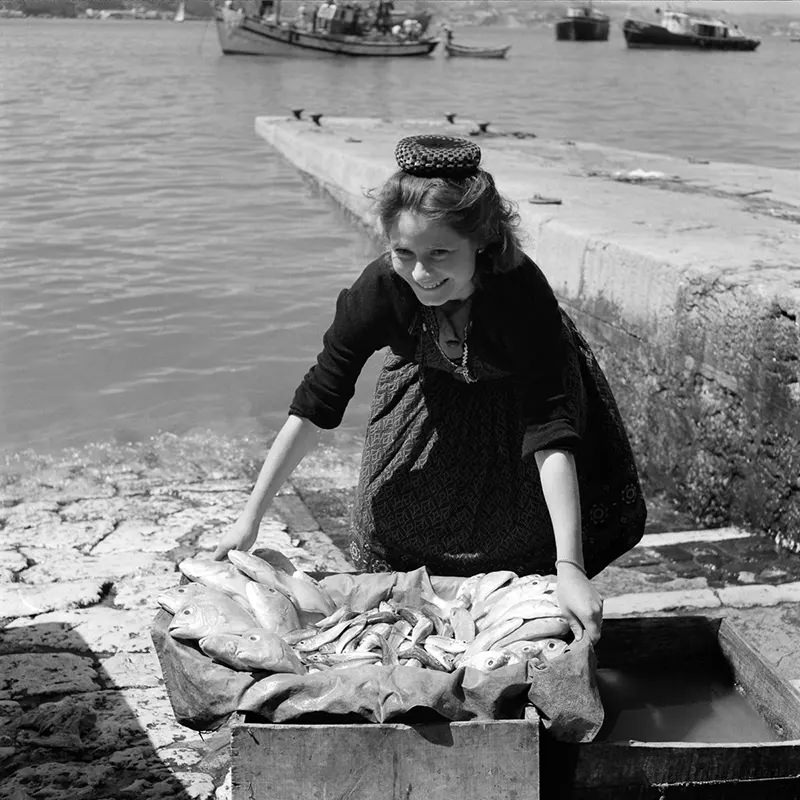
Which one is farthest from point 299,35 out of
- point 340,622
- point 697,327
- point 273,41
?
point 340,622

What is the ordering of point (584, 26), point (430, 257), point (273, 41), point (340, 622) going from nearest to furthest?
point (430, 257), point (340, 622), point (273, 41), point (584, 26)

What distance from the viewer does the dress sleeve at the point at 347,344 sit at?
268 cm

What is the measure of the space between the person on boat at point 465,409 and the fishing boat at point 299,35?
42.9 metres

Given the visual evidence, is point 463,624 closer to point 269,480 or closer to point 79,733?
point 269,480

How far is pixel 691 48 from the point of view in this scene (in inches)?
2501

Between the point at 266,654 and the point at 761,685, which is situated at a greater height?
the point at 266,654

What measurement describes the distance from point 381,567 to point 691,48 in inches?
2577

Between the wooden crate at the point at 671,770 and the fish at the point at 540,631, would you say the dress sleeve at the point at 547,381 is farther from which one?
the wooden crate at the point at 671,770

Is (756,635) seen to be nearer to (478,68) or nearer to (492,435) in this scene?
(492,435)

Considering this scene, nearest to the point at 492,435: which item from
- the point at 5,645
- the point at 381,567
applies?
the point at 381,567

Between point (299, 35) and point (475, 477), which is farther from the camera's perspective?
point (299, 35)

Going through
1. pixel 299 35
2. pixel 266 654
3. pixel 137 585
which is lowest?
pixel 137 585

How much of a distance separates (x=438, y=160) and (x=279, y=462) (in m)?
0.78

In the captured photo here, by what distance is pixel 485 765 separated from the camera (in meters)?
2.08
